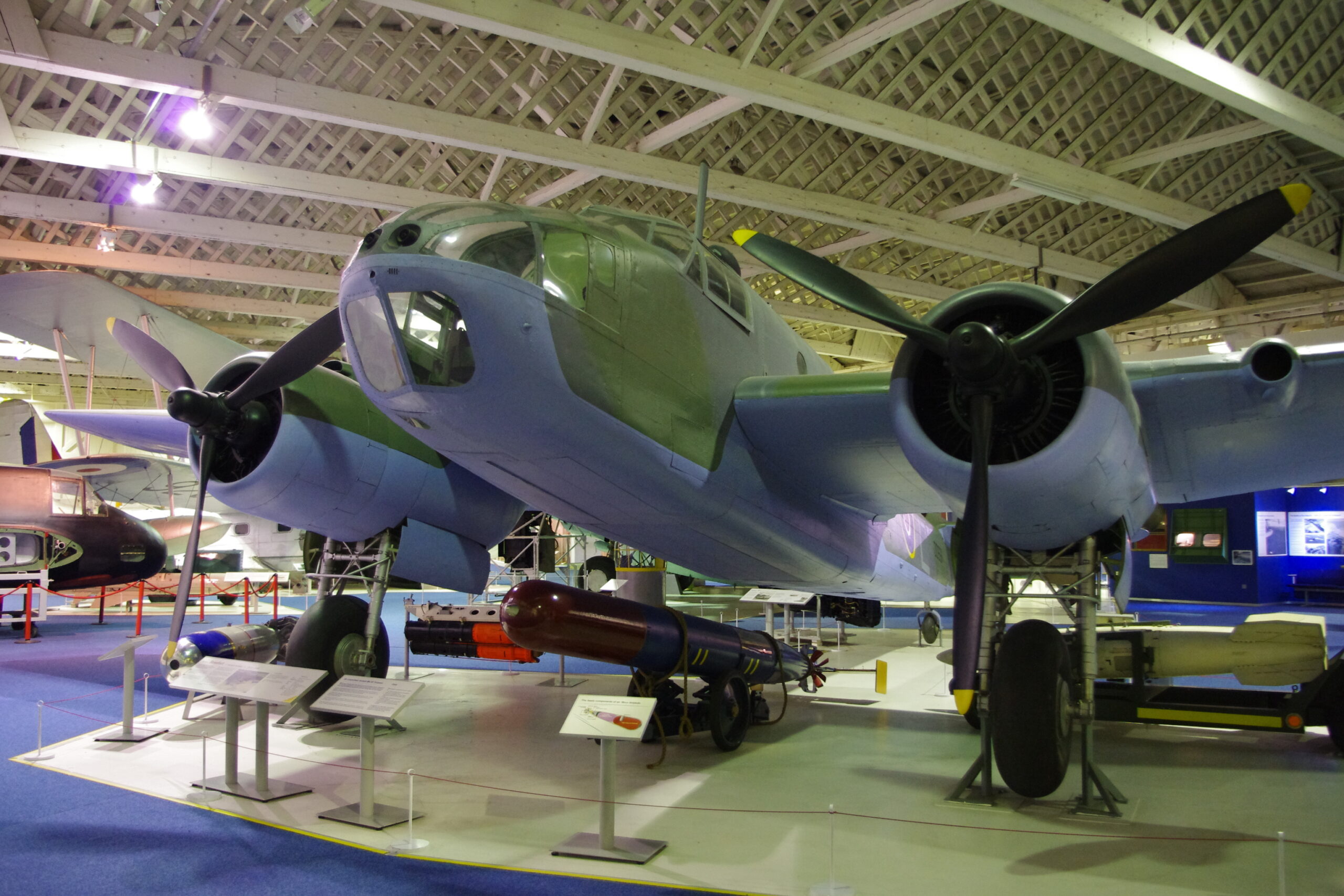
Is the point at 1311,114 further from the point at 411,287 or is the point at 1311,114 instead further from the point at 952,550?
the point at 411,287

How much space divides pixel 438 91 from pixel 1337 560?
25.0 meters

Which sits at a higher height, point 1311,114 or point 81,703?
point 1311,114

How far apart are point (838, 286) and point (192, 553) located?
19.0 ft

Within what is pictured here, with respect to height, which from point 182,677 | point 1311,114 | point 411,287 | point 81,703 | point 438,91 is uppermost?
point 438,91

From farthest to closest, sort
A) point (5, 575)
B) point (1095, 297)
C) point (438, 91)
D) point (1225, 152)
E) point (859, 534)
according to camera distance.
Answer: point (5, 575) → point (1225, 152) → point (438, 91) → point (859, 534) → point (1095, 297)

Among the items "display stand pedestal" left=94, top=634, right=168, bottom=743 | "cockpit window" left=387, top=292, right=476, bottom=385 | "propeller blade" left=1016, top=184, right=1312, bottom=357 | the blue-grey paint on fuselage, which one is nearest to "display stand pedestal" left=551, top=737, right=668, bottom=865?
the blue-grey paint on fuselage

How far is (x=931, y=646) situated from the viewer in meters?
15.2

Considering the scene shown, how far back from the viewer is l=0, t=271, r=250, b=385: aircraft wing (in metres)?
13.6

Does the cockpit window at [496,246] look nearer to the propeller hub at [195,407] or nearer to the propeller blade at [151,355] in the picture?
the propeller hub at [195,407]

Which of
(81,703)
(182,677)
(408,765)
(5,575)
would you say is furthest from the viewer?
(5,575)

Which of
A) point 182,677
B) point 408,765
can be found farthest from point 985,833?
point 182,677

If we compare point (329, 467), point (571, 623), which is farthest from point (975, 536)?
point (329, 467)

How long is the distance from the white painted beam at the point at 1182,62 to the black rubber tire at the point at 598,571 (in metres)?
9.74

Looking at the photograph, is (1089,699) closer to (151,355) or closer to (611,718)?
(611,718)
